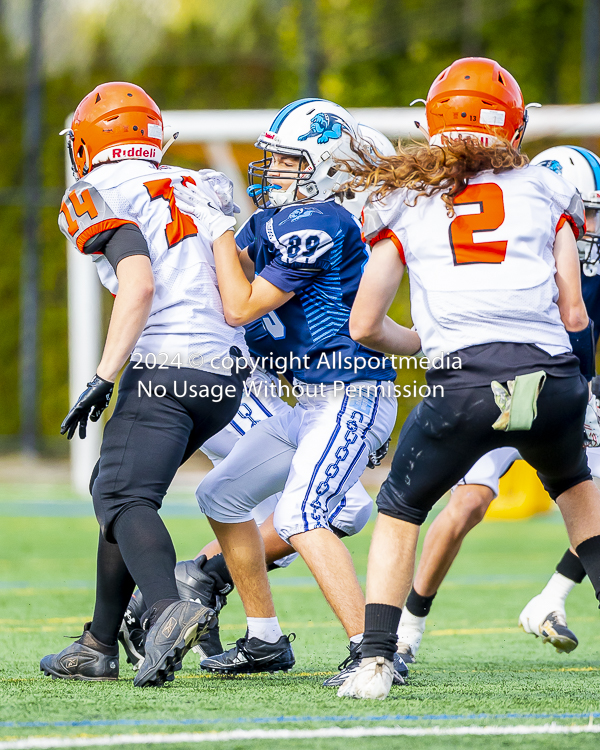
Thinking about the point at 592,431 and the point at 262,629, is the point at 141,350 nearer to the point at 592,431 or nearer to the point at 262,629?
the point at 262,629

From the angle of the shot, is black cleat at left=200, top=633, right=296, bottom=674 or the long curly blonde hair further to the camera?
black cleat at left=200, top=633, right=296, bottom=674

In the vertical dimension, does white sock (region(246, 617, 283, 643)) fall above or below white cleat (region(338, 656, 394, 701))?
below

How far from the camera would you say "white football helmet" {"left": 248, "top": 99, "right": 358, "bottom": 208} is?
3.77 m

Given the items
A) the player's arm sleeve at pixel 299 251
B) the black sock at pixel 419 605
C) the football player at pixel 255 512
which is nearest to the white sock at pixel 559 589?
the black sock at pixel 419 605

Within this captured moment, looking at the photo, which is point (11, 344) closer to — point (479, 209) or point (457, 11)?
point (457, 11)

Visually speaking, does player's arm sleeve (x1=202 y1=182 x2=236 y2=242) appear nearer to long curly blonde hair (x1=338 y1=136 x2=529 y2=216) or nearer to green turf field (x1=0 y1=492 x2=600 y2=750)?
long curly blonde hair (x1=338 y1=136 x2=529 y2=216)

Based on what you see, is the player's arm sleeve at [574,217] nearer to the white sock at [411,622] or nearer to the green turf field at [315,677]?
the green turf field at [315,677]

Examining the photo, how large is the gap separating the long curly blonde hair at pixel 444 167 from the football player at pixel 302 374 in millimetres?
452

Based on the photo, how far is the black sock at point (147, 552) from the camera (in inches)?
127

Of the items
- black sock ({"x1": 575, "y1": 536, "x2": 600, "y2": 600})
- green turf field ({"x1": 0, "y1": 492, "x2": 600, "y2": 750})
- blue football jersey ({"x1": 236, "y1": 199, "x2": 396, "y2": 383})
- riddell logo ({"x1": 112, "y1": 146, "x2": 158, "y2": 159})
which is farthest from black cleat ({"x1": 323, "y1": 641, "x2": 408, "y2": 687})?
riddell logo ({"x1": 112, "y1": 146, "x2": 158, "y2": 159})

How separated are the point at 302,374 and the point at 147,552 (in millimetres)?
856

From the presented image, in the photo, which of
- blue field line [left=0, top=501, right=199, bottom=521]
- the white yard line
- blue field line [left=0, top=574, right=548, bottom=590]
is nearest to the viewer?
the white yard line

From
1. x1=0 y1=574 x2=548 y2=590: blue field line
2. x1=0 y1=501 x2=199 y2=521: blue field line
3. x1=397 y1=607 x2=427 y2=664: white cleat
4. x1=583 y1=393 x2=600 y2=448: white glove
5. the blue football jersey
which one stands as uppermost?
the blue football jersey

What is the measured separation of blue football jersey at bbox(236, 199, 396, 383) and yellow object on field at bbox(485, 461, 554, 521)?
7027 mm
